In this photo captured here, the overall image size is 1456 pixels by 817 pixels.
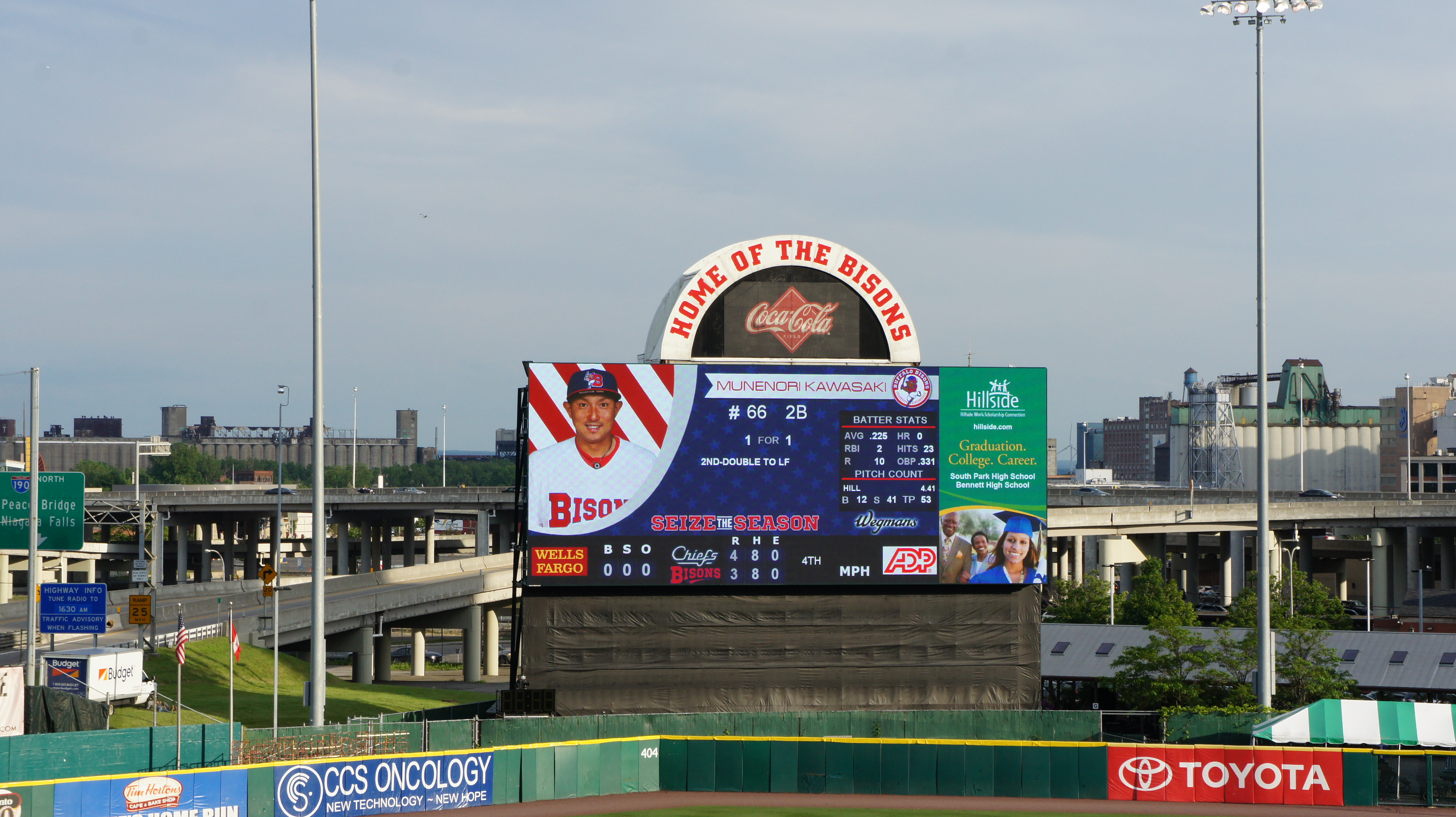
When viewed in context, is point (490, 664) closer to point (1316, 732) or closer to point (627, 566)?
point (627, 566)

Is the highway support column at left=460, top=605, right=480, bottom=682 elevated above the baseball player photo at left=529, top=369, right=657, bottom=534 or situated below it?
below

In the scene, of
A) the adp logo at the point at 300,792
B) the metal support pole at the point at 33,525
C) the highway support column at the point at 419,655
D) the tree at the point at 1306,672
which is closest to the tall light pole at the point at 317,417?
the adp logo at the point at 300,792

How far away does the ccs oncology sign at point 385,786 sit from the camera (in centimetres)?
3039

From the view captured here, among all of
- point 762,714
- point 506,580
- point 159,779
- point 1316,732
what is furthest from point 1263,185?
point 506,580

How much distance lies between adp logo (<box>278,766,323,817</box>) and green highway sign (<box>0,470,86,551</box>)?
1330 cm

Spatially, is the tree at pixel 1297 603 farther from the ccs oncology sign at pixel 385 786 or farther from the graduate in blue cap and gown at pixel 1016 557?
the ccs oncology sign at pixel 385 786

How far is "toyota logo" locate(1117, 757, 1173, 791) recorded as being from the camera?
114 feet

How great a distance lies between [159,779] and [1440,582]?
4537 inches

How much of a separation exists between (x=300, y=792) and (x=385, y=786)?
6.41ft

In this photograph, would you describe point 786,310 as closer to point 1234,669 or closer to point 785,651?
point 785,651

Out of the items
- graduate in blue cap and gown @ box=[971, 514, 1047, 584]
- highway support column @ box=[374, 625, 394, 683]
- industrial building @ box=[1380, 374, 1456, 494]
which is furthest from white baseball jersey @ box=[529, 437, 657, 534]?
industrial building @ box=[1380, 374, 1456, 494]

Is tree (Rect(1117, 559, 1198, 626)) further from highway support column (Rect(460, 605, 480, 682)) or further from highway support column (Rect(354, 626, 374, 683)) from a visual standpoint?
highway support column (Rect(354, 626, 374, 683))

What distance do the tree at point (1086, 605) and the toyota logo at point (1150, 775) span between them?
27408mm

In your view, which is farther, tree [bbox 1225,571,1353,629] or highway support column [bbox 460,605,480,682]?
highway support column [bbox 460,605,480,682]
